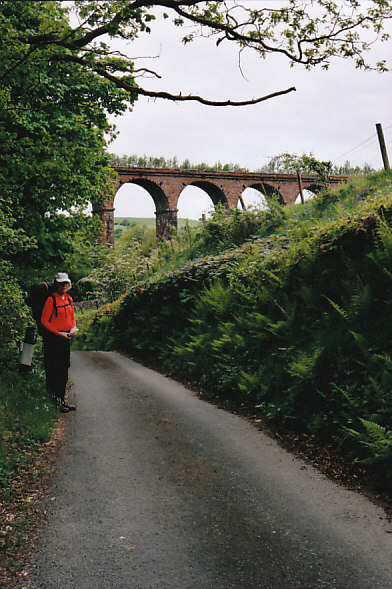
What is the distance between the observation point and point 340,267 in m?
6.85

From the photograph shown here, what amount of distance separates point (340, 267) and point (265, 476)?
3427mm

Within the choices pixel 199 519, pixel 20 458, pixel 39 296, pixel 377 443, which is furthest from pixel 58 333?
pixel 377 443

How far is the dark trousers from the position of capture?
7.54 m

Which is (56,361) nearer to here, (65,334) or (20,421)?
(65,334)

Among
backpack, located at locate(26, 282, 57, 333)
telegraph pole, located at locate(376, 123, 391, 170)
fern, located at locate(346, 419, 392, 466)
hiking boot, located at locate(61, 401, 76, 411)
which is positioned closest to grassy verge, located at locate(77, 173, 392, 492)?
fern, located at locate(346, 419, 392, 466)

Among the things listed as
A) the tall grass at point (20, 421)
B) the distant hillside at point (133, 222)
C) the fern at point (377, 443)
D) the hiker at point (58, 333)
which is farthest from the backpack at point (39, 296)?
the distant hillside at point (133, 222)

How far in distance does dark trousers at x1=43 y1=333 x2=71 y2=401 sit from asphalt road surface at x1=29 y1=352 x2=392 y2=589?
4.53 ft

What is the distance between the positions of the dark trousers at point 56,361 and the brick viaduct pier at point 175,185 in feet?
93.9

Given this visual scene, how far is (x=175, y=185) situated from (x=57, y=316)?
35.3 metres

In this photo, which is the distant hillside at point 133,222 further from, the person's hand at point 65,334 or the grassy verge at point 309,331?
the person's hand at point 65,334

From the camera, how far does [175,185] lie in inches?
1622

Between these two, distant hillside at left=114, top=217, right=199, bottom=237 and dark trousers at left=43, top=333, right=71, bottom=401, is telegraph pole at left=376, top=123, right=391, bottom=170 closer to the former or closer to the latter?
dark trousers at left=43, top=333, right=71, bottom=401

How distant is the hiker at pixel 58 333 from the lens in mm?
7426

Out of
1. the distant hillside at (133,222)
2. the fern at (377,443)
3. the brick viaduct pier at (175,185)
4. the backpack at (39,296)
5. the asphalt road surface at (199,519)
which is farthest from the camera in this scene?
the distant hillside at (133,222)
